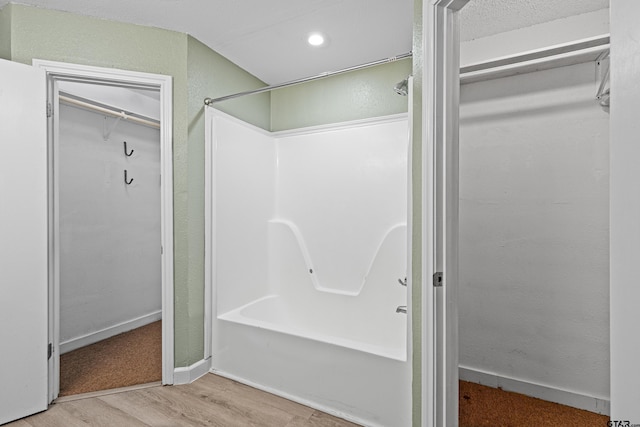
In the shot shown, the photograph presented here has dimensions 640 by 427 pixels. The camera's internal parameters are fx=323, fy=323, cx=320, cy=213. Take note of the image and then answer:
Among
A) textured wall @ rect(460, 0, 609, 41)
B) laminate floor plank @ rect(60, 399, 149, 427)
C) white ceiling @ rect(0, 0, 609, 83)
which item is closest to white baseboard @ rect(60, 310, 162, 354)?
laminate floor plank @ rect(60, 399, 149, 427)

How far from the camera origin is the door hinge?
131 centimetres

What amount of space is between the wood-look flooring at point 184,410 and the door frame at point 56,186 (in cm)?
16

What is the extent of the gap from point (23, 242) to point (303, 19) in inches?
82.2

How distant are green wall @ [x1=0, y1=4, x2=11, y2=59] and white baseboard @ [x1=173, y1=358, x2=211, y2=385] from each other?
218cm

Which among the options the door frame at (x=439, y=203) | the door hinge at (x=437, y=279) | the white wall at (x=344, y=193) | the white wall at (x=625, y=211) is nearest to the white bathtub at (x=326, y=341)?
the white wall at (x=344, y=193)

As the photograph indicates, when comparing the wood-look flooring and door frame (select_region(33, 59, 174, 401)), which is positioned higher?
door frame (select_region(33, 59, 174, 401))

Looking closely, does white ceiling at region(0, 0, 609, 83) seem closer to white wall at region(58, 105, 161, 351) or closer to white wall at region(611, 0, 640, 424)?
white wall at region(58, 105, 161, 351)

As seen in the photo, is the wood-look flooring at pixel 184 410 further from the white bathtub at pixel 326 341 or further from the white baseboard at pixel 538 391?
the white baseboard at pixel 538 391

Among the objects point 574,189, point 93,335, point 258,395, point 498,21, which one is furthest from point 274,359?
point 498,21

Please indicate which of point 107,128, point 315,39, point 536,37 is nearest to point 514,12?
point 536,37

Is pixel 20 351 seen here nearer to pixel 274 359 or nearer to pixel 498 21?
pixel 274 359

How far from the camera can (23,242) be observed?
1802mm

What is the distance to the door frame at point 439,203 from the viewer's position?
4.24 ft

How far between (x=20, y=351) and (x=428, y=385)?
2.17m
